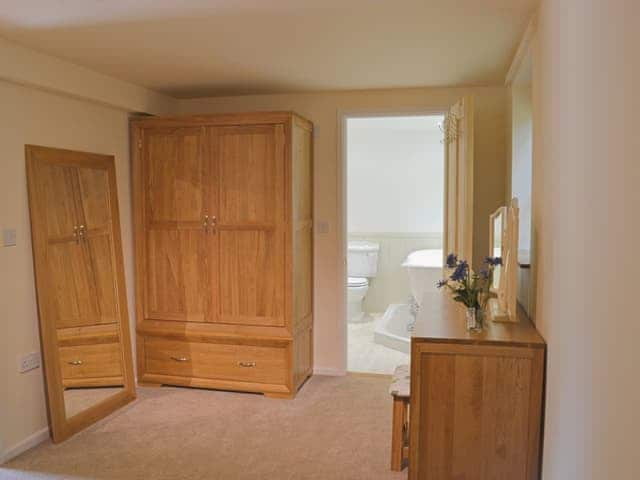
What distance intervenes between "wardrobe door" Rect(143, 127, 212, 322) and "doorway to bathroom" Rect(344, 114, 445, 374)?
99.4 inches

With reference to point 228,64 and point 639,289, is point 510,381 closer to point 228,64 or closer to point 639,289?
point 639,289

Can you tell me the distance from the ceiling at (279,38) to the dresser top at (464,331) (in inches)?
53.8

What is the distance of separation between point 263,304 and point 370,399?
985mm

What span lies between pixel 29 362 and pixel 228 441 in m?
1.20

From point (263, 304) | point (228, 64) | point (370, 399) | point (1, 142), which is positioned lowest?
point (370, 399)

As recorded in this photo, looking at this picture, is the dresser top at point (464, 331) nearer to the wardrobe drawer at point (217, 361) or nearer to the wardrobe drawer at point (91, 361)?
the wardrobe drawer at point (217, 361)

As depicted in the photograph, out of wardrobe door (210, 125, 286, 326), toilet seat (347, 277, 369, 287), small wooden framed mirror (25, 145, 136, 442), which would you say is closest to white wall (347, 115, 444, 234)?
toilet seat (347, 277, 369, 287)

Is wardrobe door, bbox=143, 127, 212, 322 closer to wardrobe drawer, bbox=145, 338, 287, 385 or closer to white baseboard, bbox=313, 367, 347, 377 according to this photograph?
wardrobe drawer, bbox=145, 338, 287, 385

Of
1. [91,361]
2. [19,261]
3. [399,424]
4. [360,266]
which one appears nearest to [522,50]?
[399,424]

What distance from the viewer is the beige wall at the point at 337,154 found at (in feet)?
13.2

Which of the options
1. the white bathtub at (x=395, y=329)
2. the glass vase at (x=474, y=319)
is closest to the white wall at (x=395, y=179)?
the white bathtub at (x=395, y=329)

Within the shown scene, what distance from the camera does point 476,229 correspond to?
4070 mm

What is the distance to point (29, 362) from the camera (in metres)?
3.21

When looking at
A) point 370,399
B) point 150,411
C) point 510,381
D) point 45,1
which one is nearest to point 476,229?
point 370,399
